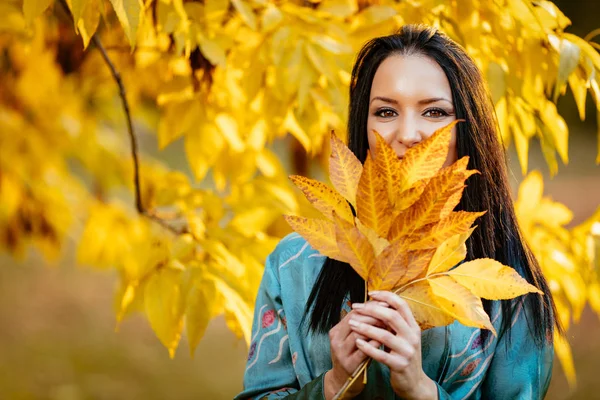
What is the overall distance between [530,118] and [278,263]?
20.8 inches

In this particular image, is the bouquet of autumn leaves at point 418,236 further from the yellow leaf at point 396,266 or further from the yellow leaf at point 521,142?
the yellow leaf at point 521,142

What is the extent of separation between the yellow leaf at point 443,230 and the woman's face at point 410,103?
20 centimetres

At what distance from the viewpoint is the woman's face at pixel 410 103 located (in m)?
1.05

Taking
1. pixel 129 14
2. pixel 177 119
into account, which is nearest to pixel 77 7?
pixel 129 14

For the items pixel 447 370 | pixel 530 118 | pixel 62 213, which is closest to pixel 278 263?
pixel 447 370

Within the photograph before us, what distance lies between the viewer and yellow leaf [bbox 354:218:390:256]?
874mm

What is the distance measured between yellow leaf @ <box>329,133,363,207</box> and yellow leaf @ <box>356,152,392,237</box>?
0.09ft

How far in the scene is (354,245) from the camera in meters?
0.87

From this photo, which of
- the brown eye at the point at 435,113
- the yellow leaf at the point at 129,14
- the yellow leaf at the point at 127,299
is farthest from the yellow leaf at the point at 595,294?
the yellow leaf at the point at 129,14

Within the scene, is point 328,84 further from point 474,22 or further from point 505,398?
point 505,398

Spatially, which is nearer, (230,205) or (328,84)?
(328,84)

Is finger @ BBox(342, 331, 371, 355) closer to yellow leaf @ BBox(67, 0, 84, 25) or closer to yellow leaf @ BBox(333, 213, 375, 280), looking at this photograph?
yellow leaf @ BBox(333, 213, 375, 280)

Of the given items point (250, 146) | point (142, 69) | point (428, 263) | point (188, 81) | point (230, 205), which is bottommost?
point (428, 263)

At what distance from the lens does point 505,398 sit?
104cm
